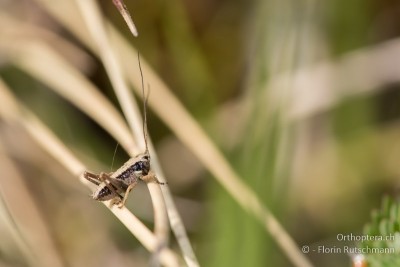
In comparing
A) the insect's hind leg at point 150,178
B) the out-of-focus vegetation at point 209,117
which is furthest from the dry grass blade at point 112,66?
the out-of-focus vegetation at point 209,117

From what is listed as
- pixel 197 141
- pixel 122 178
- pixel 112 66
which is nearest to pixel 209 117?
pixel 197 141

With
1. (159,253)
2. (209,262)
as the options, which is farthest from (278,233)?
(159,253)

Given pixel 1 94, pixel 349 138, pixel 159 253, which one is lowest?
pixel 159 253

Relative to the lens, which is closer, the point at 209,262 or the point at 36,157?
the point at 209,262

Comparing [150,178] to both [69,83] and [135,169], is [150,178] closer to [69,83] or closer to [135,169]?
[135,169]

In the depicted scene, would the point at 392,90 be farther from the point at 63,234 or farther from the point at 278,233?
the point at 63,234

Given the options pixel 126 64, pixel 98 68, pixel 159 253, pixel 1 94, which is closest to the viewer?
pixel 159 253

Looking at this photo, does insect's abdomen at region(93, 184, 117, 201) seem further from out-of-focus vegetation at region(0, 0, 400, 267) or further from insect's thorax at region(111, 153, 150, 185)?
out-of-focus vegetation at region(0, 0, 400, 267)
